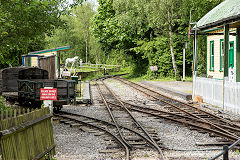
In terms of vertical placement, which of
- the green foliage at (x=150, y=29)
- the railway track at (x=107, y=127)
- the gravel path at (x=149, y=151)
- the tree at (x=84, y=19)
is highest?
the tree at (x=84, y=19)

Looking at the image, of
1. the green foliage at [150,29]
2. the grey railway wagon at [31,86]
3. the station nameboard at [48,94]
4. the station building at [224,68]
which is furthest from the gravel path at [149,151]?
the green foliage at [150,29]

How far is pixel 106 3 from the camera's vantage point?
1586 inches

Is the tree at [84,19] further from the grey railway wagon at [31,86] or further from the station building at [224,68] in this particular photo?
the grey railway wagon at [31,86]

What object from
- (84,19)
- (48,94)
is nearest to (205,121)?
(48,94)

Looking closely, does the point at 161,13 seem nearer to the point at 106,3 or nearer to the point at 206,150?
the point at 106,3

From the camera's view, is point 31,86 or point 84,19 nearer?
point 31,86

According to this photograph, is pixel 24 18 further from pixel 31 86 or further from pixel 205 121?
pixel 205 121

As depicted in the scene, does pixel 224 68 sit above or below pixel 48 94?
above


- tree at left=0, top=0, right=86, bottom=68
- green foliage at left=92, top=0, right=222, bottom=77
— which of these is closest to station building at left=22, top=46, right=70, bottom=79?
tree at left=0, top=0, right=86, bottom=68

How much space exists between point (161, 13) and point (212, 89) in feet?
52.5

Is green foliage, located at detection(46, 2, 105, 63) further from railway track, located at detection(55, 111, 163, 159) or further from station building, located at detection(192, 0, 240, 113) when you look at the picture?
railway track, located at detection(55, 111, 163, 159)

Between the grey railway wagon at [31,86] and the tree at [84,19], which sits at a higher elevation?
the tree at [84,19]

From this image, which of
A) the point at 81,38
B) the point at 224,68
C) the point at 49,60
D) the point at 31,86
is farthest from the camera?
the point at 81,38

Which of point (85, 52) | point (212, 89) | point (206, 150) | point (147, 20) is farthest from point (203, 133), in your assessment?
point (85, 52)
